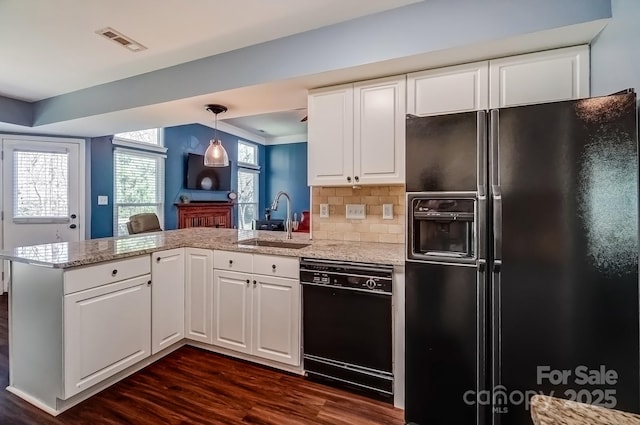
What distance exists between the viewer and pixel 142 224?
12.9ft

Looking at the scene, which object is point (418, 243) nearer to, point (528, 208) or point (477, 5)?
point (528, 208)

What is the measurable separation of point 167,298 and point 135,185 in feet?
10.8

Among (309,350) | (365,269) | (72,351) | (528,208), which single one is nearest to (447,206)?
(528,208)

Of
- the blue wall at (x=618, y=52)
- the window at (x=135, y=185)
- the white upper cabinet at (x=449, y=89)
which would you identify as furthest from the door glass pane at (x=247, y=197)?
the blue wall at (x=618, y=52)

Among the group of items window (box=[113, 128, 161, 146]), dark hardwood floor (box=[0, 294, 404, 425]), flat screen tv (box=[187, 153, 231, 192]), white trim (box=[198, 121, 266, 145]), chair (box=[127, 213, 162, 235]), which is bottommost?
dark hardwood floor (box=[0, 294, 404, 425])

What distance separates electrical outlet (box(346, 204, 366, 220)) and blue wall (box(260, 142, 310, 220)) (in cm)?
533

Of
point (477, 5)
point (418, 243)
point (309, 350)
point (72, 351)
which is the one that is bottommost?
point (309, 350)

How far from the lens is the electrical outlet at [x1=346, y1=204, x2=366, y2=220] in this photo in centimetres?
268

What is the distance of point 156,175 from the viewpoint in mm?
5367

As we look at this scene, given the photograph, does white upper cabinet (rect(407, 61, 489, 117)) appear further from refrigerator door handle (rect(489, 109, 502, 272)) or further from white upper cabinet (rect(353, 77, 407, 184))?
refrigerator door handle (rect(489, 109, 502, 272))

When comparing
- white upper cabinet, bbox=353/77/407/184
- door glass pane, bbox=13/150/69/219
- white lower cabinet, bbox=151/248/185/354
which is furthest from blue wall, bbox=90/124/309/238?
white upper cabinet, bbox=353/77/407/184

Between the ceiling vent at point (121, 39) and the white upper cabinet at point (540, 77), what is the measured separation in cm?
249

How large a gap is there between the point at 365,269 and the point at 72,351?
5.91ft

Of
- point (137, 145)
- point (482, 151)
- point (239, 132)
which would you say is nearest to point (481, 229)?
point (482, 151)
